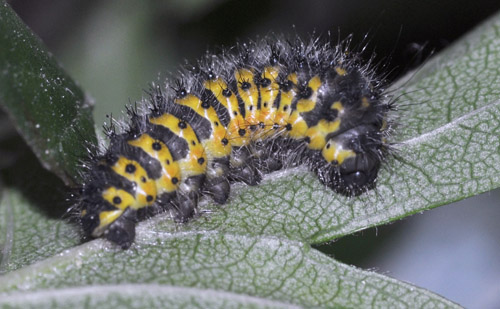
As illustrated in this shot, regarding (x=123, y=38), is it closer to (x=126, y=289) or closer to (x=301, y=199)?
(x=301, y=199)

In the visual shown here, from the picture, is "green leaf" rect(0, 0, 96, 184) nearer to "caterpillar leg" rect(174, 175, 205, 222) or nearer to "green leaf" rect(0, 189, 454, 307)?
"green leaf" rect(0, 189, 454, 307)

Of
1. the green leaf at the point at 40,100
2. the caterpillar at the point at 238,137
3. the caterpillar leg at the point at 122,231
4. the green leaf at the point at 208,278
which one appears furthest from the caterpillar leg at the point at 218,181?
the green leaf at the point at 40,100

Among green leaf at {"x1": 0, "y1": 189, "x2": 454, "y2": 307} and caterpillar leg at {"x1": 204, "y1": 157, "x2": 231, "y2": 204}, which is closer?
green leaf at {"x1": 0, "y1": 189, "x2": 454, "y2": 307}

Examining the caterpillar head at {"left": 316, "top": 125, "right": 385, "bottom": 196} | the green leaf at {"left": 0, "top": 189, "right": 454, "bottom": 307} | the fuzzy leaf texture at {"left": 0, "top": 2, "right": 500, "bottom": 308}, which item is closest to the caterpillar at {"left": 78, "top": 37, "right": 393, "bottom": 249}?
the caterpillar head at {"left": 316, "top": 125, "right": 385, "bottom": 196}

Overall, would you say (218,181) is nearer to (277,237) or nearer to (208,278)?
(277,237)

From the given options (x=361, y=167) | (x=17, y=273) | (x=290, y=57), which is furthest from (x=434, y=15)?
(x=17, y=273)

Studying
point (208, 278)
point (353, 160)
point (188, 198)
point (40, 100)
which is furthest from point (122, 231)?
point (353, 160)
